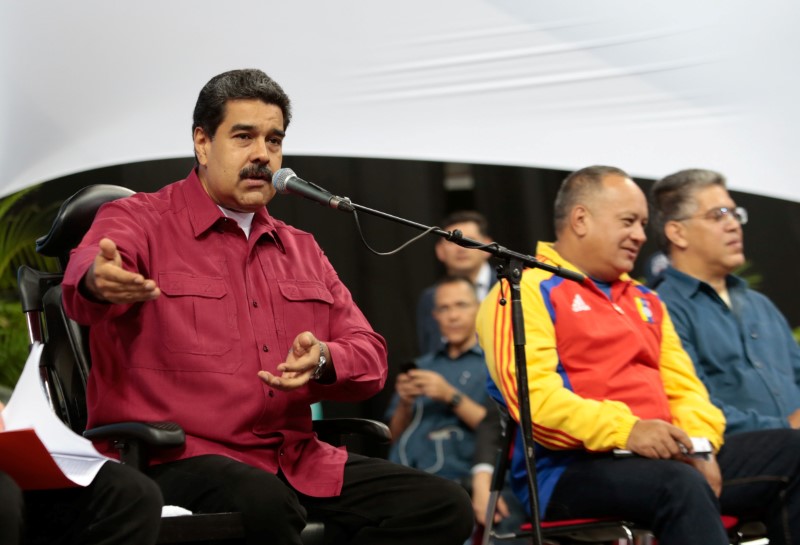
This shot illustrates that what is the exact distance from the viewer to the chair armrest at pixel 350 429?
2.70 meters

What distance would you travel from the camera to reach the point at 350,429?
2.77 meters

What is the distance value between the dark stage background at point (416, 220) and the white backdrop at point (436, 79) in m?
0.33

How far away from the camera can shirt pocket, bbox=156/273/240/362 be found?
2502 mm

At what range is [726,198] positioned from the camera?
4035 mm

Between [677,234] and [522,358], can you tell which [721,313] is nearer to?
[677,234]

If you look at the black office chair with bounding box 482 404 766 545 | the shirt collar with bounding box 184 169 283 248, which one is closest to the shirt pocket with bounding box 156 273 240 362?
the shirt collar with bounding box 184 169 283 248

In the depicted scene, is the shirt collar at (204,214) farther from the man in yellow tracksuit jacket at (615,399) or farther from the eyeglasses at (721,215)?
the eyeglasses at (721,215)

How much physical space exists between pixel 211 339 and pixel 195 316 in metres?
0.07

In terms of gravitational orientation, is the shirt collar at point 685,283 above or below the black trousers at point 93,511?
above

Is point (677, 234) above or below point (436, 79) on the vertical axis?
below

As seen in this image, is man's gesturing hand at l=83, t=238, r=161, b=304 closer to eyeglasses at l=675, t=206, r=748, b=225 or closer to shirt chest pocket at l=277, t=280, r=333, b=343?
shirt chest pocket at l=277, t=280, r=333, b=343

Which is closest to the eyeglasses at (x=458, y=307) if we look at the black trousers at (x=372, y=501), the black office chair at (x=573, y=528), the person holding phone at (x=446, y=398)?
the person holding phone at (x=446, y=398)

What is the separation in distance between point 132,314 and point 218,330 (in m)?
0.21

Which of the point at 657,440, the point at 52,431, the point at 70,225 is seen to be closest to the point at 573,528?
the point at 657,440
